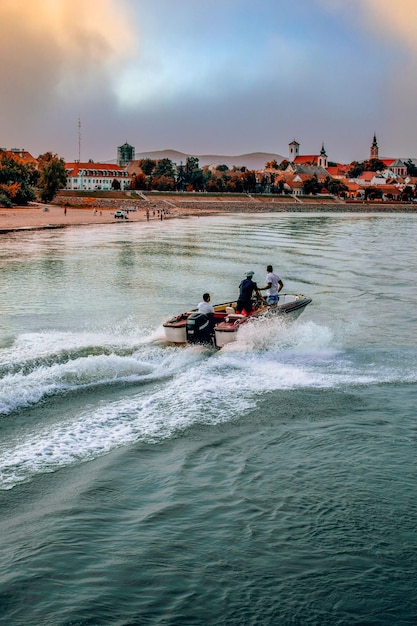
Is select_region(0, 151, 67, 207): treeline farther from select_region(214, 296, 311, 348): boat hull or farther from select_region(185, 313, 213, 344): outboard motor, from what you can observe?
select_region(185, 313, 213, 344): outboard motor

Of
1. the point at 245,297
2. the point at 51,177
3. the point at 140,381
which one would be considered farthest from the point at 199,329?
the point at 51,177

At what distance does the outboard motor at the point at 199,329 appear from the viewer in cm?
2072

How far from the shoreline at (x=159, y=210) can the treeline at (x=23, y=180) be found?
1986mm

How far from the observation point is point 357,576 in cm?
941

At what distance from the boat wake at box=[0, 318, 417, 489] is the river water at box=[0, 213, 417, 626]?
61 millimetres

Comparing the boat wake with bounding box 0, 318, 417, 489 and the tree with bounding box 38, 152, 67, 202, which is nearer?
the boat wake with bounding box 0, 318, 417, 489

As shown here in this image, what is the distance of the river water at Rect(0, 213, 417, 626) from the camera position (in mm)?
8969

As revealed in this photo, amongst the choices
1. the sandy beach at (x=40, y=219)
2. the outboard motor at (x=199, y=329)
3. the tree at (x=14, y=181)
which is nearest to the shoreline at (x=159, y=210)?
the sandy beach at (x=40, y=219)

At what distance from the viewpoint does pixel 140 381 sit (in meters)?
17.9

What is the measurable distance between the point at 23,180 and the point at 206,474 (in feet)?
344

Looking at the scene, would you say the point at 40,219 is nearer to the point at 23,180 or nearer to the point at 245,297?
the point at 23,180

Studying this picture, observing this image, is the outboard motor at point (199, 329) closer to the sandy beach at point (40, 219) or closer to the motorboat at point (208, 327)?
the motorboat at point (208, 327)

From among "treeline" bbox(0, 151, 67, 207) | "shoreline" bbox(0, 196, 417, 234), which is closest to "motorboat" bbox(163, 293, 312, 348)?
"shoreline" bbox(0, 196, 417, 234)

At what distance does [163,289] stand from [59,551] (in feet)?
89.0
